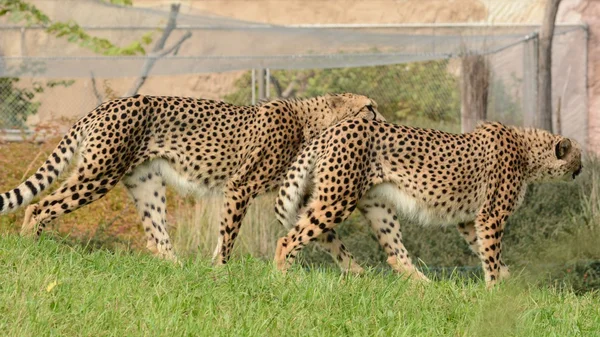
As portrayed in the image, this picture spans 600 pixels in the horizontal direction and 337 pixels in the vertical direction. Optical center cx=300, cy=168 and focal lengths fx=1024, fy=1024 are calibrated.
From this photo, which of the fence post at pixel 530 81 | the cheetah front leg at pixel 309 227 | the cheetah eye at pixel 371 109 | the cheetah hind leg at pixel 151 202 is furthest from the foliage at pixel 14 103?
the cheetah front leg at pixel 309 227

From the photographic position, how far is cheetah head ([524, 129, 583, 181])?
21.5 ft

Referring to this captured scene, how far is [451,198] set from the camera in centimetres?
616

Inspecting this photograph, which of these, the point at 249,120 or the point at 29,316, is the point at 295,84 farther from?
the point at 29,316

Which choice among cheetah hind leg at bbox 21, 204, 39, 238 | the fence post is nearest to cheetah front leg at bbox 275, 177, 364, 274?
cheetah hind leg at bbox 21, 204, 39, 238

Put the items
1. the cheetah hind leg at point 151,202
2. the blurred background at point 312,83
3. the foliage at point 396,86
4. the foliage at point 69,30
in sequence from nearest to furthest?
1. the cheetah hind leg at point 151,202
2. the blurred background at point 312,83
3. the foliage at point 69,30
4. the foliage at point 396,86

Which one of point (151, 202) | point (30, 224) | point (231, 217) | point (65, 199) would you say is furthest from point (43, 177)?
point (231, 217)

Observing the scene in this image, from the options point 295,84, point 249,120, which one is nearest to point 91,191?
point 249,120

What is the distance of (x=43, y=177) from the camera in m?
6.02

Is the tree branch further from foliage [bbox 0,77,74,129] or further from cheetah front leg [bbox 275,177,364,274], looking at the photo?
cheetah front leg [bbox 275,177,364,274]

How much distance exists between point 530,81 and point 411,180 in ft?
20.4

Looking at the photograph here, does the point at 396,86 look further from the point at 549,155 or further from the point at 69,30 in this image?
the point at 549,155

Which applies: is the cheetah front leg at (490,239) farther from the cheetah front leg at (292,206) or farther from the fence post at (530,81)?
the fence post at (530,81)

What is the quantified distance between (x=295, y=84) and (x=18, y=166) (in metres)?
8.81

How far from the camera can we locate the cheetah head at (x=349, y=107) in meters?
6.49
